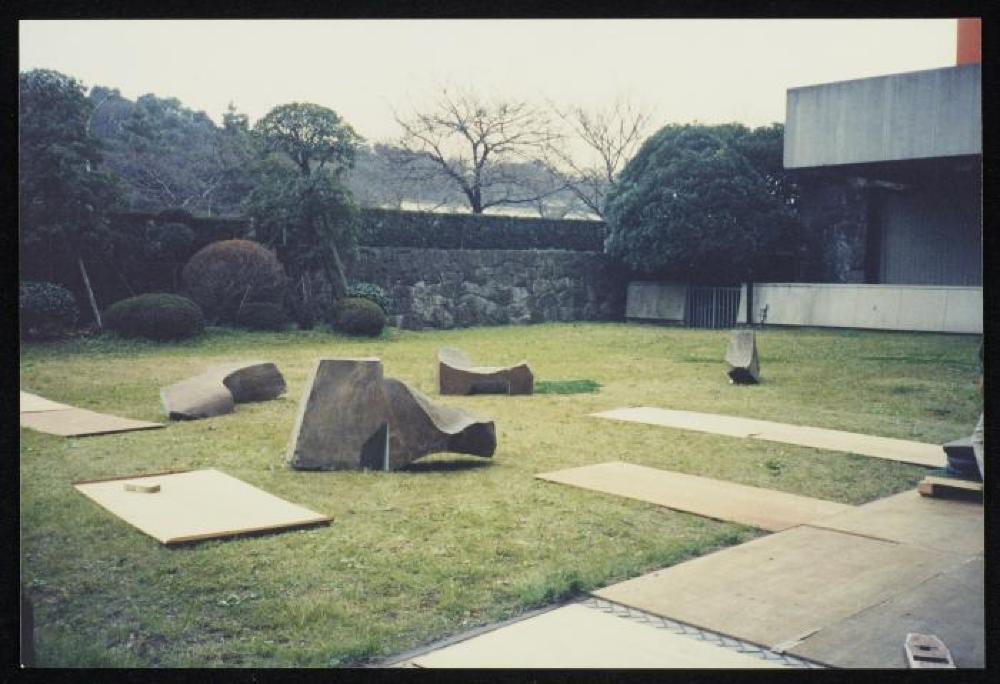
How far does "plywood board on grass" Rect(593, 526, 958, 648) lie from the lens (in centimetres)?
282

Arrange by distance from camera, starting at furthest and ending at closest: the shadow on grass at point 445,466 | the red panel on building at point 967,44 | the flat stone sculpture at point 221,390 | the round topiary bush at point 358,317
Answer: the round topiary bush at point 358,317, the flat stone sculpture at point 221,390, the shadow on grass at point 445,466, the red panel on building at point 967,44

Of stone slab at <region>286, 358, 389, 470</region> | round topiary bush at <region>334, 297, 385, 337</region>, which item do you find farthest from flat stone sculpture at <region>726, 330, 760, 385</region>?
round topiary bush at <region>334, 297, 385, 337</region>

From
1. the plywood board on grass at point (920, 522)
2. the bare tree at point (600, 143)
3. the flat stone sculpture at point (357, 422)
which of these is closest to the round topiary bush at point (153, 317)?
the flat stone sculpture at point (357, 422)

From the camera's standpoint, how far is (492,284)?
53.0 feet

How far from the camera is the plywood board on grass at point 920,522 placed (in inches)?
143

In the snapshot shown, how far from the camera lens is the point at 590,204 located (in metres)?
22.9

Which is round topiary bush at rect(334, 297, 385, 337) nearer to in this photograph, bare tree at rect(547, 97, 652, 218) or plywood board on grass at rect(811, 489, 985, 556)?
plywood board on grass at rect(811, 489, 985, 556)

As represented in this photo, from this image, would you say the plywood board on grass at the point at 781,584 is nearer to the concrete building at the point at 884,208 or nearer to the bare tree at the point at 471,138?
the concrete building at the point at 884,208

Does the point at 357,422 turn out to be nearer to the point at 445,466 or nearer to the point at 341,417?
the point at 341,417

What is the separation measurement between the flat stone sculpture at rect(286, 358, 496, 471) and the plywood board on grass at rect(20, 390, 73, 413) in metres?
2.66

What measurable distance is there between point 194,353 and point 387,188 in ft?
28.6

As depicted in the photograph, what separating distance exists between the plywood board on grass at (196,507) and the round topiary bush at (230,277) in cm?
734

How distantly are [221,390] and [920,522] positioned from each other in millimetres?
4874

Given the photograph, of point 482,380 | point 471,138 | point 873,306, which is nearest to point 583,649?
point 482,380
